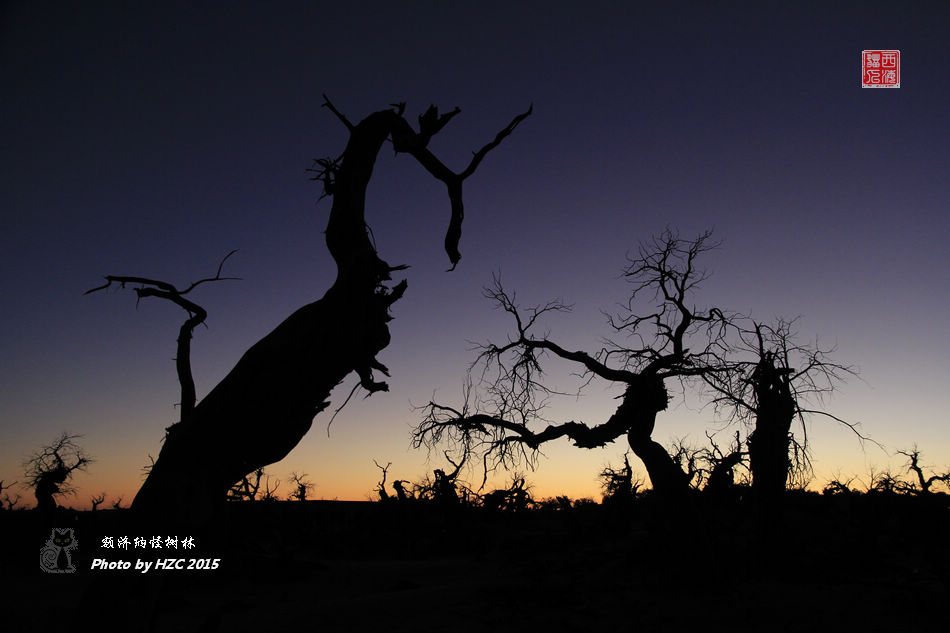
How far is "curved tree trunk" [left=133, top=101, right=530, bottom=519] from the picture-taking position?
294 cm

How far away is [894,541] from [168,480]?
18.5 metres

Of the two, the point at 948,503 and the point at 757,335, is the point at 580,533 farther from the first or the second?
the point at 948,503

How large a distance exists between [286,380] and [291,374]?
42mm

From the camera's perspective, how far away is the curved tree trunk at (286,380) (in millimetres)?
2938

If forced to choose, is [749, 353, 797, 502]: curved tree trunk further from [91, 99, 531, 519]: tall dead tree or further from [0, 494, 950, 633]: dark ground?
[91, 99, 531, 519]: tall dead tree

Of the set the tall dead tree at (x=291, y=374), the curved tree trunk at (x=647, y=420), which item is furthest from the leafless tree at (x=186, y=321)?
the curved tree trunk at (x=647, y=420)

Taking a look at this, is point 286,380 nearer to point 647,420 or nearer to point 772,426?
point 647,420

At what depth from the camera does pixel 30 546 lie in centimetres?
1925

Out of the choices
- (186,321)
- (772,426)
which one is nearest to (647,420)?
(772,426)

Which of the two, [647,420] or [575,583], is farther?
[575,583]

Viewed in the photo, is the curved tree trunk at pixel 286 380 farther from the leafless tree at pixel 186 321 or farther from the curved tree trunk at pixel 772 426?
the curved tree trunk at pixel 772 426

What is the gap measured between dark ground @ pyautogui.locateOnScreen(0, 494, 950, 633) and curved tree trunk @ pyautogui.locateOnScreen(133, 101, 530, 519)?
9.7 inches

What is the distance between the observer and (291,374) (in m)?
3.08

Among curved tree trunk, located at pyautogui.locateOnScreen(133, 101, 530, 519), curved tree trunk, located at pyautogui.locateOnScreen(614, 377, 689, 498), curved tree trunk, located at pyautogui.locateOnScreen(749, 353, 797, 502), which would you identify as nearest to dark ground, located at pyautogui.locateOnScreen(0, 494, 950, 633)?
curved tree trunk, located at pyautogui.locateOnScreen(133, 101, 530, 519)
